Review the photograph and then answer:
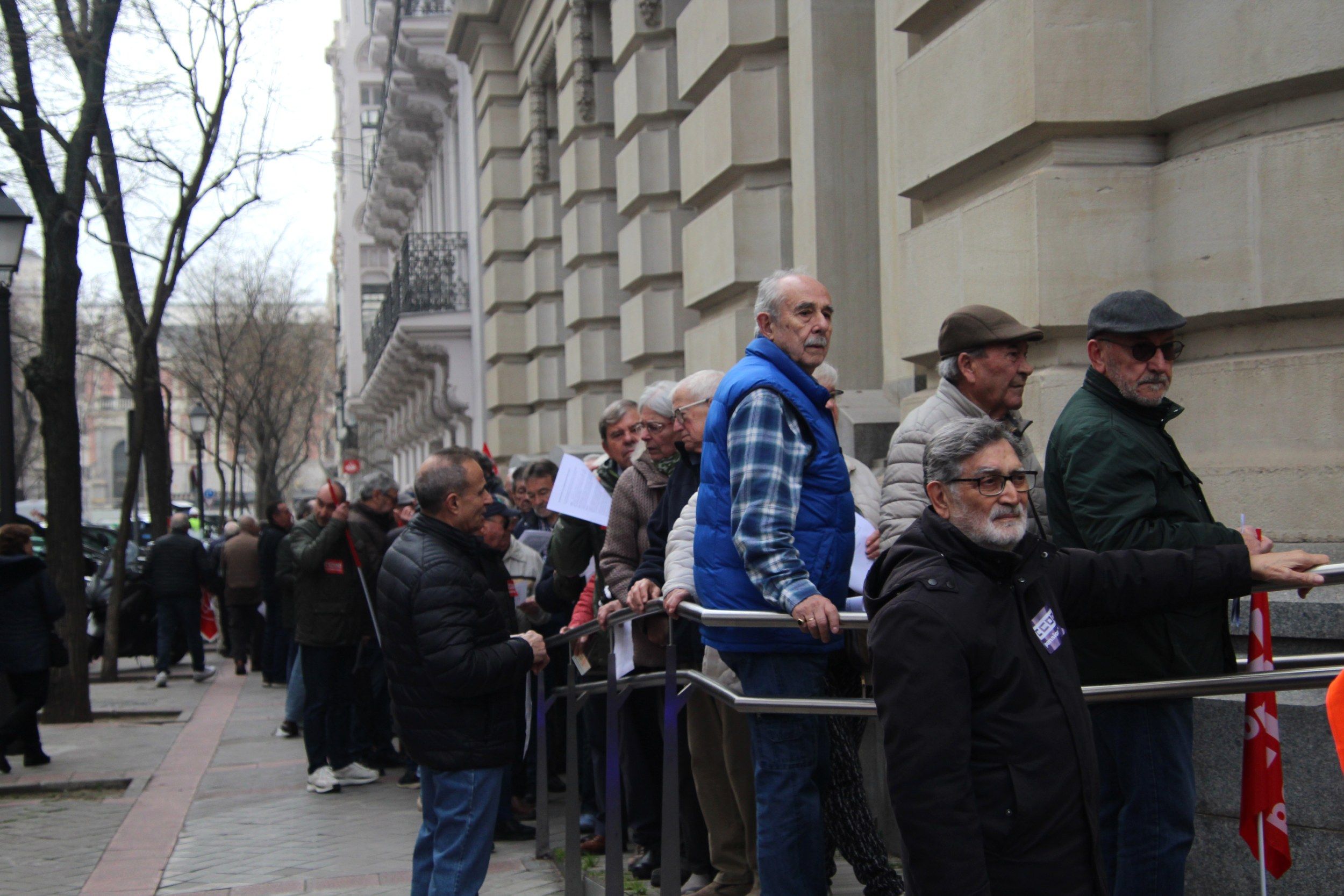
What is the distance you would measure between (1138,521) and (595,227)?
1059cm

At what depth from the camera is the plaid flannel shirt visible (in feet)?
13.9

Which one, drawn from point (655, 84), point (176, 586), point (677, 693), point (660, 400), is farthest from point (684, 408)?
point (176, 586)

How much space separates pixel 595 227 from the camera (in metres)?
14.1

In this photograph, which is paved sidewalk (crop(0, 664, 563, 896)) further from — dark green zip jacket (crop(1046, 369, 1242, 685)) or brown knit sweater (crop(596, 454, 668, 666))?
dark green zip jacket (crop(1046, 369, 1242, 685))

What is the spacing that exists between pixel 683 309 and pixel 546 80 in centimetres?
579

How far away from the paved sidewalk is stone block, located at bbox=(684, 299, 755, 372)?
→ 10.7 feet

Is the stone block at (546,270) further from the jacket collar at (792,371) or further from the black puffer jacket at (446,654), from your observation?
the jacket collar at (792,371)

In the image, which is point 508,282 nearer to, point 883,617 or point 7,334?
point 7,334

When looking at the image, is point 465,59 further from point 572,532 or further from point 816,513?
point 816,513

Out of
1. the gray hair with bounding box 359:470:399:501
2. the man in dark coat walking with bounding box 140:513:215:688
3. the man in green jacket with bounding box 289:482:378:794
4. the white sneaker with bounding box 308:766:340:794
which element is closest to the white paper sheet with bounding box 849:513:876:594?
the man in green jacket with bounding box 289:482:378:794

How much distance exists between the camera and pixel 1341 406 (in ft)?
16.5

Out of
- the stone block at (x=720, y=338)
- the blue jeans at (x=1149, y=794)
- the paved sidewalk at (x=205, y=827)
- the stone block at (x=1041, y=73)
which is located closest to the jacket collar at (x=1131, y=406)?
the blue jeans at (x=1149, y=794)

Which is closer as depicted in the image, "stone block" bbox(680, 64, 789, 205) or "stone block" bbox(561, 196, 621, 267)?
"stone block" bbox(680, 64, 789, 205)

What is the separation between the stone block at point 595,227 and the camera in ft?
46.0
